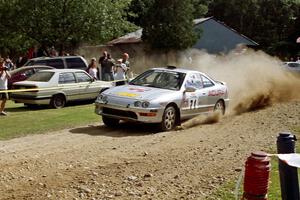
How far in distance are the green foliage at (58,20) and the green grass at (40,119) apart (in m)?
12.7

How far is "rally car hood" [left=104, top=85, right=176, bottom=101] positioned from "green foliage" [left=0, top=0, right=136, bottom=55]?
1806 cm

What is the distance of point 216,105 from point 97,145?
5.39 metres

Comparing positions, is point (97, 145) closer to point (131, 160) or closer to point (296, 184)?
point (131, 160)

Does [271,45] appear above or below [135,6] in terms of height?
below

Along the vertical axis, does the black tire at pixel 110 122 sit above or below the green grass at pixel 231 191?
above

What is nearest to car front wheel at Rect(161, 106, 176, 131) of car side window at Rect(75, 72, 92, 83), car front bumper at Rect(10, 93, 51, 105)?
car front bumper at Rect(10, 93, 51, 105)

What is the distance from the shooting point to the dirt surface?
284 inches

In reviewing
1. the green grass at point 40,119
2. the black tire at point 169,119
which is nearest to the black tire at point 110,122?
the green grass at point 40,119

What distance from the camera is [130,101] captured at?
1259 centimetres

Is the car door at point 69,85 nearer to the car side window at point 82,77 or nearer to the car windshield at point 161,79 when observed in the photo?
the car side window at point 82,77

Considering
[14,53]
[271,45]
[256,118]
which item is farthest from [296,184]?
[271,45]

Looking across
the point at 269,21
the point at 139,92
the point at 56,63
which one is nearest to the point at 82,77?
the point at 56,63

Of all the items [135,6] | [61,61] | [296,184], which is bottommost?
[296,184]

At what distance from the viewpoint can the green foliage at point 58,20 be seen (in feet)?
100
